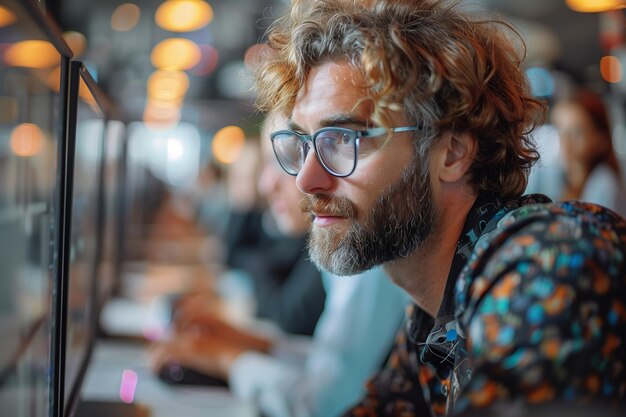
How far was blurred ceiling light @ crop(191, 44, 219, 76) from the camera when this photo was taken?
11531 mm

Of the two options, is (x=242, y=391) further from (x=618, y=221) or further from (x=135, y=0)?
(x=135, y=0)

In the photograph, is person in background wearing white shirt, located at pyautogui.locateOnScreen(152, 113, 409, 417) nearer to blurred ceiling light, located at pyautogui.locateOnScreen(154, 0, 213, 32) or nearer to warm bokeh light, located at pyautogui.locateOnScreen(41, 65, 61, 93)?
warm bokeh light, located at pyautogui.locateOnScreen(41, 65, 61, 93)

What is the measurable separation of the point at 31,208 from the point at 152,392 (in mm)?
1274

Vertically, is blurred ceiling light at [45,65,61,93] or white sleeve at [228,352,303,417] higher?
blurred ceiling light at [45,65,61,93]

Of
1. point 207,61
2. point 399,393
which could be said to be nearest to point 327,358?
point 399,393

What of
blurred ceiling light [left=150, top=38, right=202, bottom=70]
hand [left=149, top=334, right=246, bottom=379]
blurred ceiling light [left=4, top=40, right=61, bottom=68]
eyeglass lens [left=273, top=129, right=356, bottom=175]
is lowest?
hand [left=149, top=334, right=246, bottom=379]

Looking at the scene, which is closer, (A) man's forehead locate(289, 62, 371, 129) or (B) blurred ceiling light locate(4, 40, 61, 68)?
(B) blurred ceiling light locate(4, 40, 61, 68)

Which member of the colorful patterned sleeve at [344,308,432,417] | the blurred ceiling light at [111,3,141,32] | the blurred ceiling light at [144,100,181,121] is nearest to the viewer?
the colorful patterned sleeve at [344,308,432,417]

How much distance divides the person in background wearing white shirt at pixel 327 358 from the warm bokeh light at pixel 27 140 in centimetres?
91

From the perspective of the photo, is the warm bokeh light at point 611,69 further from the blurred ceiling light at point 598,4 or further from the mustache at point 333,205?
the mustache at point 333,205

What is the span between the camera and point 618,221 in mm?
927

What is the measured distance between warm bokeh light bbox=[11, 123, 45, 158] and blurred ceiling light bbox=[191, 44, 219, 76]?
34.9 feet

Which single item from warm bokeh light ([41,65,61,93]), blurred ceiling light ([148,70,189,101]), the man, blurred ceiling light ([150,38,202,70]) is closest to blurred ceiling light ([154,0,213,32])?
blurred ceiling light ([150,38,202,70])

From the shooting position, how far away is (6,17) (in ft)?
2.71
